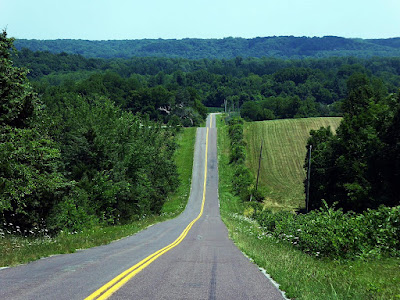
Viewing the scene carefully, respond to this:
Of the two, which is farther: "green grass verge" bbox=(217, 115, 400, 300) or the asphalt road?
"green grass verge" bbox=(217, 115, 400, 300)

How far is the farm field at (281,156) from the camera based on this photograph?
79.5 metres

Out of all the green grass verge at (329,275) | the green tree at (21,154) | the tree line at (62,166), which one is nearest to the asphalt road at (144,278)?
the green grass verge at (329,275)

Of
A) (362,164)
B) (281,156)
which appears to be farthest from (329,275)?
(281,156)

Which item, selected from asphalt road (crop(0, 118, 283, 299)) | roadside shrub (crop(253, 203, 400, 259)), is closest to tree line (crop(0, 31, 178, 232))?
asphalt road (crop(0, 118, 283, 299))

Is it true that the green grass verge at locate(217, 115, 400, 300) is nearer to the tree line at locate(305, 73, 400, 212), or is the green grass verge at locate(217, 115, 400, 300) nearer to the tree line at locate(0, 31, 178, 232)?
the tree line at locate(0, 31, 178, 232)

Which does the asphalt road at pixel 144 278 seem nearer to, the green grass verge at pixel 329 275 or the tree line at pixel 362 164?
the green grass verge at pixel 329 275

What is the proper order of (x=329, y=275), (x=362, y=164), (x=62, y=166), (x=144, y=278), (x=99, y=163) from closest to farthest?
(x=144, y=278) < (x=329, y=275) < (x=62, y=166) < (x=99, y=163) < (x=362, y=164)

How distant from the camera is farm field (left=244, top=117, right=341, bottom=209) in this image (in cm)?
7950

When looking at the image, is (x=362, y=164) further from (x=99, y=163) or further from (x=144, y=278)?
(x=144, y=278)

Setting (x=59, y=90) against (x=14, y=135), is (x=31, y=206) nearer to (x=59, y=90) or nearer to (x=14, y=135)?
(x=14, y=135)

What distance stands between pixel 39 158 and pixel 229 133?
331ft

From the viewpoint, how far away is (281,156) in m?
101

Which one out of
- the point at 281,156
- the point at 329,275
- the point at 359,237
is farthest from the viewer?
the point at 281,156

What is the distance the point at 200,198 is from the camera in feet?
274
